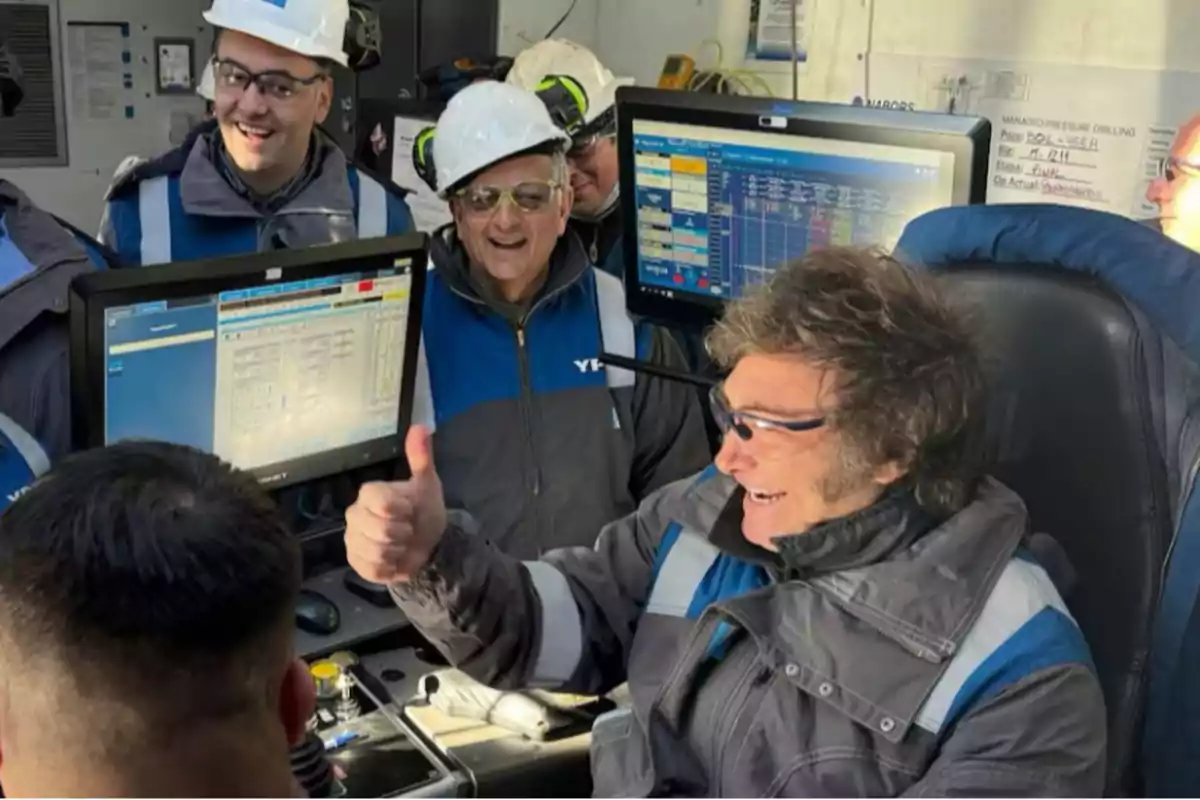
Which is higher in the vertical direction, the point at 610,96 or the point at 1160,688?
the point at 610,96

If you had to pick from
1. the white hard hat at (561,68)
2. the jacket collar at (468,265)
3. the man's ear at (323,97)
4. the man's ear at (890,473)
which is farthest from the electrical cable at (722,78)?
the man's ear at (890,473)

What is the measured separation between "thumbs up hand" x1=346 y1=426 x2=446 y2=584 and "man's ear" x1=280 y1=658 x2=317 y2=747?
0.47 meters

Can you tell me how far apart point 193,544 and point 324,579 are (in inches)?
49.7

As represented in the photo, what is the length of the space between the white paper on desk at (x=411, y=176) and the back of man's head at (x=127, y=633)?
2.37m

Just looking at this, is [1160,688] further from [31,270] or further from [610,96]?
[610,96]

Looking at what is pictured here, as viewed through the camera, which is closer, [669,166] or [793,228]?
[793,228]

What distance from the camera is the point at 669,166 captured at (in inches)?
73.0

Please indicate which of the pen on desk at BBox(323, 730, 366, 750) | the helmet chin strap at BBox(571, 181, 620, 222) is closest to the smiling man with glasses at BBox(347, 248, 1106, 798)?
the pen on desk at BBox(323, 730, 366, 750)

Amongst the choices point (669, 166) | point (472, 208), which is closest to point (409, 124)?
point (472, 208)

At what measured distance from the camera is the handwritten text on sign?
2537 millimetres

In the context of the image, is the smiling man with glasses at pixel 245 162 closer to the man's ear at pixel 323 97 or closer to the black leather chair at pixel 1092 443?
the man's ear at pixel 323 97

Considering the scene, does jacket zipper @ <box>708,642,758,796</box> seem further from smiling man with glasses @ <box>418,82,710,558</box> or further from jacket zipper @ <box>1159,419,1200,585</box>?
smiling man with glasses @ <box>418,82,710,558</box>

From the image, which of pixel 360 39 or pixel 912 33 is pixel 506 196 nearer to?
pixel 360 39

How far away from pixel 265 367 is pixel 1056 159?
1.67 m
